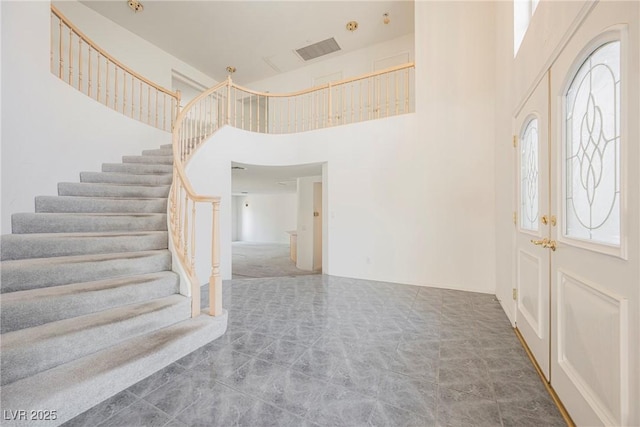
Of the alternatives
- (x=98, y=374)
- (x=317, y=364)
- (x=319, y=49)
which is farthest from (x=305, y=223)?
(x=98, y=374)

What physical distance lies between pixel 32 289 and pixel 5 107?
1.96m

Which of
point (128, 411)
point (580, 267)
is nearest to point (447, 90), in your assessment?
point (580, 267)

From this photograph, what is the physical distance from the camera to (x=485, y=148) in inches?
149

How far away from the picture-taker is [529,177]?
2336 mm

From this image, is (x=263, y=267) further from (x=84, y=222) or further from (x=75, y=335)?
(x=75, y=335)

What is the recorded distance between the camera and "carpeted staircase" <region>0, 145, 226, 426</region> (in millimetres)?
1444

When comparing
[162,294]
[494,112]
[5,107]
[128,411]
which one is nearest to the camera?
[128,411]

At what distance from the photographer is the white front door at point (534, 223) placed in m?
1.82

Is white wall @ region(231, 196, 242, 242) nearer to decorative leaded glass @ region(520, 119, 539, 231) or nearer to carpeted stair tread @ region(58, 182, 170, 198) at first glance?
carpeted stair tread @ region(58, 182, 170, 198)

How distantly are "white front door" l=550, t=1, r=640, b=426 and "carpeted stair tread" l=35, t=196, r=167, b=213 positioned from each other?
13.0ft

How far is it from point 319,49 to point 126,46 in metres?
4.33

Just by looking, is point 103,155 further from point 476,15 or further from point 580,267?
point 476,15

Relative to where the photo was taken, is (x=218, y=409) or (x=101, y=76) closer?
(x=218, y=409)

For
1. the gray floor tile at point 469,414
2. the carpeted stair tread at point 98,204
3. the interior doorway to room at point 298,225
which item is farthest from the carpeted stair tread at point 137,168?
the gray floor tile at point 469,414
